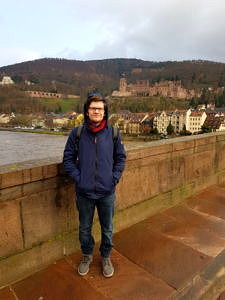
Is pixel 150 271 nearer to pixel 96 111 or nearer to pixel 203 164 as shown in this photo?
pixel 96 111

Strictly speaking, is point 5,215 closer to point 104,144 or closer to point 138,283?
point 104,144

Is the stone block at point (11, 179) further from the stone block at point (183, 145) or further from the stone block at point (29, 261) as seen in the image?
the stone block at point (183, 145)

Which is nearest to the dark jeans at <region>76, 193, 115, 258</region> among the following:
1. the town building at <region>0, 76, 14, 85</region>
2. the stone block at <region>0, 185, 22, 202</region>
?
the stone block at <region>0, 185, 22, 202</region>

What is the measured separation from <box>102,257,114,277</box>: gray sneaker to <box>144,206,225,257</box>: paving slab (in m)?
0.94

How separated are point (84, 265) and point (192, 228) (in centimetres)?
155

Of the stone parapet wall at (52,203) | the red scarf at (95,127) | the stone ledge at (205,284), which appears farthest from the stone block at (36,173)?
the stone ledge at (205,284)

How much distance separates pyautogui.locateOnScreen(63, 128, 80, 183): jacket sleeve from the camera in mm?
2178

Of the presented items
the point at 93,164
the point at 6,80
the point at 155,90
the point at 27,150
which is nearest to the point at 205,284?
the point at 93,164

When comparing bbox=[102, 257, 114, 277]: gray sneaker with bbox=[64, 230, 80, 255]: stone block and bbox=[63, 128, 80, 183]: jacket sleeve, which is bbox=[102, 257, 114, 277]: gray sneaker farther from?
bbox=[63, 128, 80, 183]: jacket sleeve

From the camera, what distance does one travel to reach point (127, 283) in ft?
7.34

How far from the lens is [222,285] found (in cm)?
226

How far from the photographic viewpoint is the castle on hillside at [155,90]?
143 m

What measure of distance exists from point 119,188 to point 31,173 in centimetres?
121

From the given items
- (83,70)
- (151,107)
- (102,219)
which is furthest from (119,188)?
(83,70)
